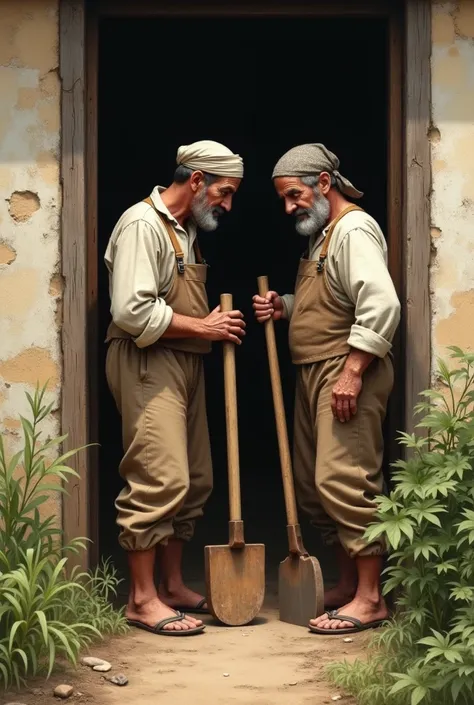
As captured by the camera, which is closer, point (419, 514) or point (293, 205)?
point (419, 514)

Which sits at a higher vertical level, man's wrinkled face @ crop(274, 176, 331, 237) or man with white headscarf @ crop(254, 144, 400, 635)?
man's wrinkled face @ crop(274, 176, 331, 237)

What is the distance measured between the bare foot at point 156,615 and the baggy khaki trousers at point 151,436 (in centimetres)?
26

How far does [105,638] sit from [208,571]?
560 millimetres

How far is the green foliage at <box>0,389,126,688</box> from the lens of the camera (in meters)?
5.66

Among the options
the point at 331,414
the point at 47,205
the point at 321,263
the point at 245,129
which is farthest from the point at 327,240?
the point at 245,129

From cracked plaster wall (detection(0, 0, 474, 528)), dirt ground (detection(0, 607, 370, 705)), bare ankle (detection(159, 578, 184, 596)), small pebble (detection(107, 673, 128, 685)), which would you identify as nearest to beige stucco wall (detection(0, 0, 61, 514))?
cracked plaster wall (detection(0, 0, 474, 528))

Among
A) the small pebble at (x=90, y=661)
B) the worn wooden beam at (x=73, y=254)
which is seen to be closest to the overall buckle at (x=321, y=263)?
the worn wooden beam at (x=73, y=254)

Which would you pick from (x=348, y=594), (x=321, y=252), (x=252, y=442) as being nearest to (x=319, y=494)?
(x=348, y=594)

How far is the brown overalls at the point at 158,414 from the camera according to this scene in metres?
6.49

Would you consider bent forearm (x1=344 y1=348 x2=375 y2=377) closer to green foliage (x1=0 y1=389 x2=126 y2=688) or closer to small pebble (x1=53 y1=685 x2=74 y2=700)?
green foliage (x1=0 y1=389 x2=126 y2=688)

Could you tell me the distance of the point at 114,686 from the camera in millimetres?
5719

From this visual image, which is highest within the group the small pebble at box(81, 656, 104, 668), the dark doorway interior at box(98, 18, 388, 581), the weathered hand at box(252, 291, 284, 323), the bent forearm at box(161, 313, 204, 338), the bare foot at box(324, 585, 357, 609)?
the dark doorway interior at box(98, 18, 388, 581)

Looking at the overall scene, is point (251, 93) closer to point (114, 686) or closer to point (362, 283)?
point (362, 283)

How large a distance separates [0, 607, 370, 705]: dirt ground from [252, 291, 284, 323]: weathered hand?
4.46 feet
